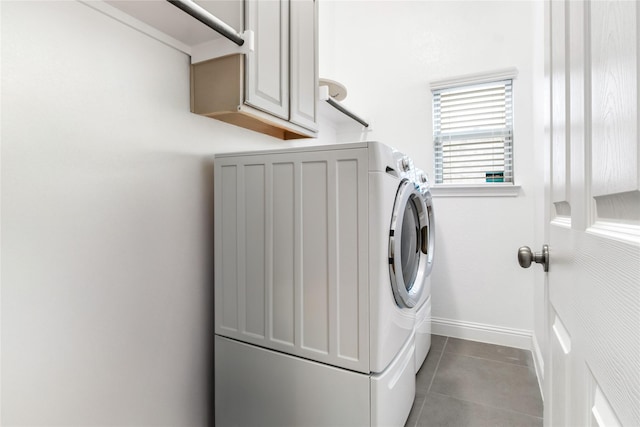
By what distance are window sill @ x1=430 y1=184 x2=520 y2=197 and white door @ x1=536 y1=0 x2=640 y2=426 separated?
76.1 inches

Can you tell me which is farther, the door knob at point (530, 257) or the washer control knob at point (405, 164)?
the washer control knob at point (405, 164)

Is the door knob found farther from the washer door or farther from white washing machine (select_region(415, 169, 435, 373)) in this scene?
white washing machine (select_region(415, 169, 435, 373))

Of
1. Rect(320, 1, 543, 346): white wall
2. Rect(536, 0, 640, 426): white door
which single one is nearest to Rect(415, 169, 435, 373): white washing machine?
Rect(320, 1, 543, 346): white wall

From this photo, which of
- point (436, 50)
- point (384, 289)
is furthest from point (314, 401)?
point (436, 50)

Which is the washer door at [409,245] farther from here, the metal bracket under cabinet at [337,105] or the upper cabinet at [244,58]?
the metal bracket under cabinet at [337,105]

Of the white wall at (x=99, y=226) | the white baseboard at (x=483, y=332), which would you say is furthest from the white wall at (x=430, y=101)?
the white wall at (x=99, y=226)

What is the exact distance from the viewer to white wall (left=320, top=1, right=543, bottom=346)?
233 centimetres

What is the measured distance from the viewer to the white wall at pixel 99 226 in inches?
34.7

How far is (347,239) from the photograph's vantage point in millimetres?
1167

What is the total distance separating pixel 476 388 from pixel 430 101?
6.56 ft

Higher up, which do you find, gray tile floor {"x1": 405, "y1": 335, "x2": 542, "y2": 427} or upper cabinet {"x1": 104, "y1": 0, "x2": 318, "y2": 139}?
upper cabinet {"x1": 104, "y1": 0, "x2": 318, "y2": 139}

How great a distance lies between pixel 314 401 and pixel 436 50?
255cm

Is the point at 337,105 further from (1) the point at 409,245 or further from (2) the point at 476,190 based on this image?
(2) the point at 476,190

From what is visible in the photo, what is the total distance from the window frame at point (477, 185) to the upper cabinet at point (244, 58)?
54.1 inches
